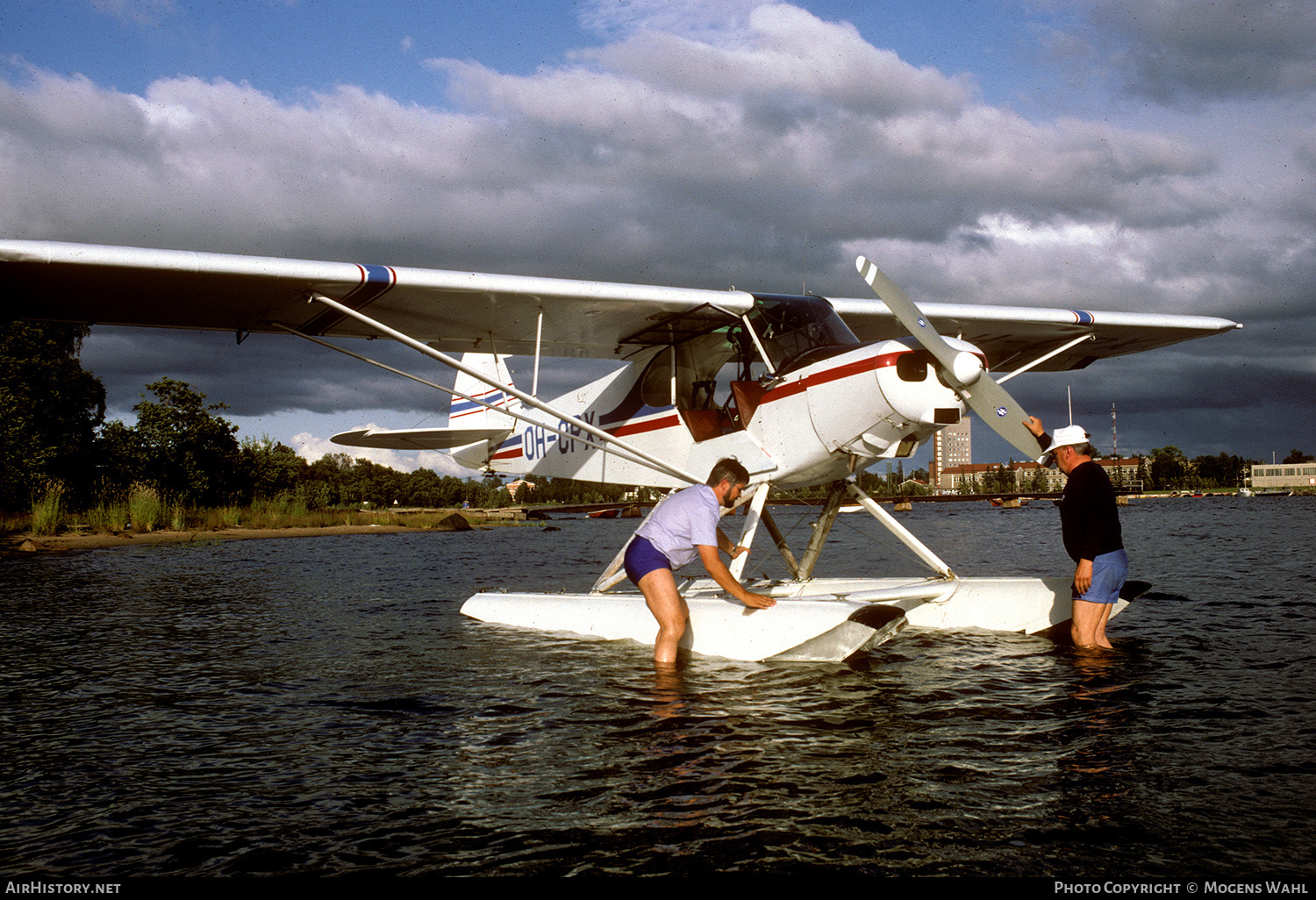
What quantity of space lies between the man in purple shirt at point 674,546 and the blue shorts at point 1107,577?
2.18m

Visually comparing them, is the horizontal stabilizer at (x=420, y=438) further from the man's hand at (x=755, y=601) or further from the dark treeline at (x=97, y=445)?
the dark treeline at (x=97, y=445)

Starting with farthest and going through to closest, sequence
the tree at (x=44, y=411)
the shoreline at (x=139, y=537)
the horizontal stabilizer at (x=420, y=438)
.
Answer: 1. the tree at (x=44, y=411)
2. the shoreline at (x=139, y=537)
3. the horizontal stabilizer at (x=420, y=438)

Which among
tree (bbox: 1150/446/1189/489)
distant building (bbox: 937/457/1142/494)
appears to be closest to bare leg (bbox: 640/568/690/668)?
distant building (bbox: 937/457/1142/494)

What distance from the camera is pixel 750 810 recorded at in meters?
2.83

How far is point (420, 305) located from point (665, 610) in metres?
4.04

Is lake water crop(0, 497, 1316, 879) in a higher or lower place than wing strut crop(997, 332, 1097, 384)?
lower

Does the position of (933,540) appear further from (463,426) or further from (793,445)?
(793,445)

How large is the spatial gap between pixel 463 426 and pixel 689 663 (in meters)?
7.70

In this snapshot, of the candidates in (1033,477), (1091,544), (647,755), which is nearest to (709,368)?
(1091,544)

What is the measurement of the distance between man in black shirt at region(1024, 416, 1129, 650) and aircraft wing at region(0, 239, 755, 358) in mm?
2974

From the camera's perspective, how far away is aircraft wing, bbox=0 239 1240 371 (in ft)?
21.1

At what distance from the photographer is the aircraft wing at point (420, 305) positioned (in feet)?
21.1

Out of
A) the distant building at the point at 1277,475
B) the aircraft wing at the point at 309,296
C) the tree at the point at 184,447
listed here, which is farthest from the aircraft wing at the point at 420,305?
the distant building at the point at 1277,475

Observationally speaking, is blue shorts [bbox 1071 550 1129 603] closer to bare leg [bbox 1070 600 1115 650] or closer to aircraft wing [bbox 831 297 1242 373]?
bare leg [bbox 1070 600 1115 650]
